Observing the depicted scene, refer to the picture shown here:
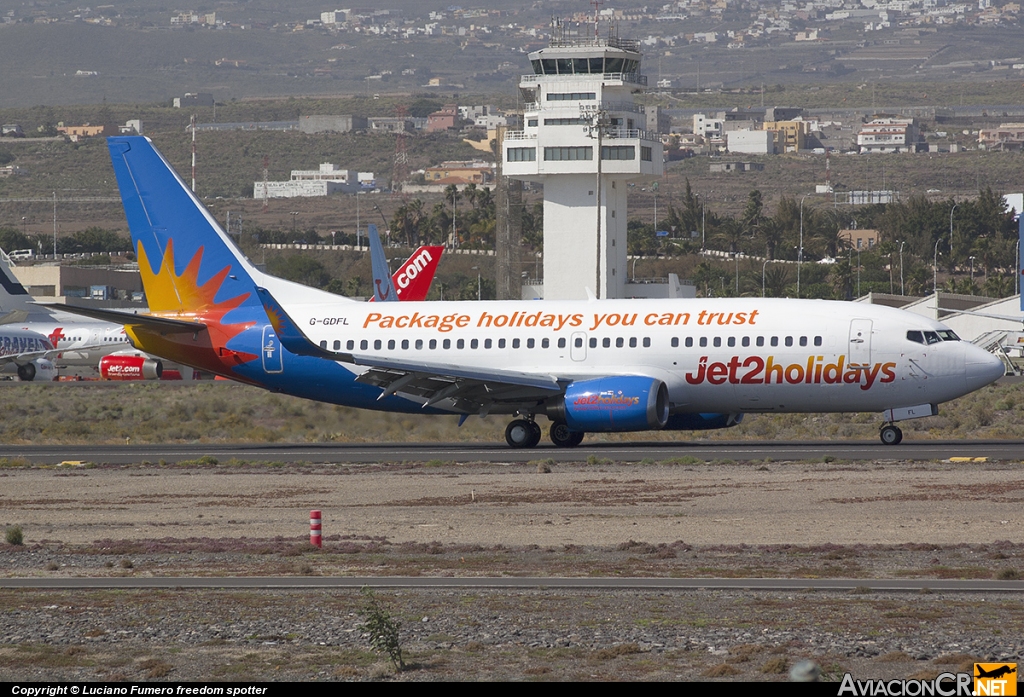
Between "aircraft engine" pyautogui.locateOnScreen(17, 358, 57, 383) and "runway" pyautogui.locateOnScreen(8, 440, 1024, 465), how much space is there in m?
46.2

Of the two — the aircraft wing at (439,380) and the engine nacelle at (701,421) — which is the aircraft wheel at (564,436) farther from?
the engine nacelle at (701,421)

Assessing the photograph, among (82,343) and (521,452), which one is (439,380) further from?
(82,343)

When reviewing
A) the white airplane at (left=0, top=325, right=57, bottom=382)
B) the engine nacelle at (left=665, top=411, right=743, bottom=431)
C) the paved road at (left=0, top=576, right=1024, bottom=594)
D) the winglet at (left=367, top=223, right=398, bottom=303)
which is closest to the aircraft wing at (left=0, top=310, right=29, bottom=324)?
the white airplane at (left=0, top=325, right=57, bottom=382)

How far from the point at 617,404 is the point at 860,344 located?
250 inches

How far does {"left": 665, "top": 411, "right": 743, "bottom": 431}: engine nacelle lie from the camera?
38.5 metres

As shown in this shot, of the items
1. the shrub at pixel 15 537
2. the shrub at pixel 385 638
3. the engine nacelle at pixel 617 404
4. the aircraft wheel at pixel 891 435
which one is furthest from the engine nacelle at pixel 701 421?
the shrub at pixel 385 638

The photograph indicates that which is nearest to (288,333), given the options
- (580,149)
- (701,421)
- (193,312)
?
(193,312)

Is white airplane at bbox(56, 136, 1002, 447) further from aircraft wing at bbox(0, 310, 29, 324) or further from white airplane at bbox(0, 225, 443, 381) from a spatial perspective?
aircraft wing at bbox(0, 310, 29, 324)

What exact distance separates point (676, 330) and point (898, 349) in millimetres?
5615

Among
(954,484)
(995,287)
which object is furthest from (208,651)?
(995,287)

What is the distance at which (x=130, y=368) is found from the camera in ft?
282

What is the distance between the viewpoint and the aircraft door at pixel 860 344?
119 feet

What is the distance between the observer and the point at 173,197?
4134 centimetres

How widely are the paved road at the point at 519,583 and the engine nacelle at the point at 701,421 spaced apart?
2112 centimetres
